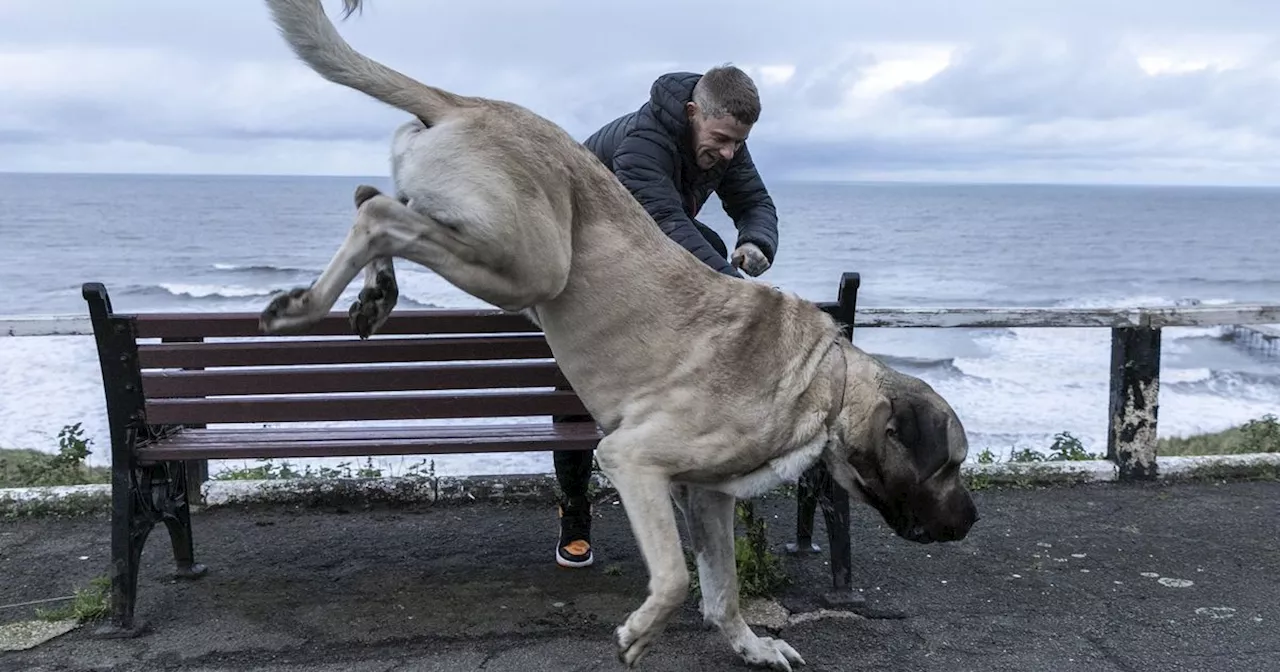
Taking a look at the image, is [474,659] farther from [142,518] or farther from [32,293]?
[32,293]

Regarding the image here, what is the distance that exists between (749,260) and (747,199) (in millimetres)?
523

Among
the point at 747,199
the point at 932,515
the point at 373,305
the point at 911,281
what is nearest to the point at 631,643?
the point at 932,515

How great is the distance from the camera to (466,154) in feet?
11.7

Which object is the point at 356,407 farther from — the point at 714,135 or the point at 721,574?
the point at 714,135

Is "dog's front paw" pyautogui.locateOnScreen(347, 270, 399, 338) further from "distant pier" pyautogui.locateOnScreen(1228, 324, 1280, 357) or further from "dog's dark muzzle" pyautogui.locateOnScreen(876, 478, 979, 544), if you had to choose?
"distant pier" pyautogui.locateOnScreen(1228, 324, 1280, 357)

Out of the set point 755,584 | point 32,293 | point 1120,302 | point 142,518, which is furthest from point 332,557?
point 1120,302

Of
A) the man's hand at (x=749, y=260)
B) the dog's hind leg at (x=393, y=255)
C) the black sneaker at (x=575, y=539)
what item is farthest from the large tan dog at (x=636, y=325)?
the black sneaker at (x=575, y=539)

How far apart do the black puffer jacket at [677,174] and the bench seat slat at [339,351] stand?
0.94 meters

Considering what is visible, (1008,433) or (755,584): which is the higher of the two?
(755,584)

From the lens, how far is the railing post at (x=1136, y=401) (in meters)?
6.72

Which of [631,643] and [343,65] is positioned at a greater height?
[343,65]

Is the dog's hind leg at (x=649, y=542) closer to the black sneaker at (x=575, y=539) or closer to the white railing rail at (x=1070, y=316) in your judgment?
the black sneaker at (x=575, y=539)

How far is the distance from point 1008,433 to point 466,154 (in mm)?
10244

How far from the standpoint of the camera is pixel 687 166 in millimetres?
4840
